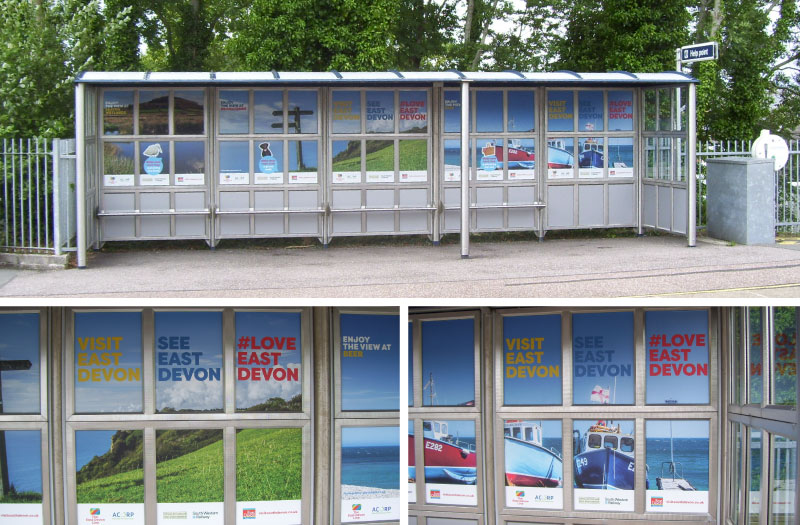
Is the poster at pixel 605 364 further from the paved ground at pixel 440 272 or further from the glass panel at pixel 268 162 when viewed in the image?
the glass panel at pixel 268 162

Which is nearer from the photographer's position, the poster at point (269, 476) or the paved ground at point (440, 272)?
the poster at point (269, 476)

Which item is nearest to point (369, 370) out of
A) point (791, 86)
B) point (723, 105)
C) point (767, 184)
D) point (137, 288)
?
point (137, 288)

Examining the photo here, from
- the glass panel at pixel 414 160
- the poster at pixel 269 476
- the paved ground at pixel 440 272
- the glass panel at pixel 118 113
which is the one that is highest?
the glass panel at pixel 118 113

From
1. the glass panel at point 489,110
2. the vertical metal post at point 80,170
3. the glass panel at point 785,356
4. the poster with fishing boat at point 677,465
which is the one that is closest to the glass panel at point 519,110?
the glass panel at point 489,110

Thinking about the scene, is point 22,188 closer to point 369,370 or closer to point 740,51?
point 369,370

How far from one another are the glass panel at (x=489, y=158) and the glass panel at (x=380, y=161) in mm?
1083

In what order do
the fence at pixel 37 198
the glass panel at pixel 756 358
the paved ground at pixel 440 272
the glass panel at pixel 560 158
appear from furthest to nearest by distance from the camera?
the glass panel at pixel 560 158 → the fence at pixel 37 198 → the paved ground at pixel 440 272 → the glass panel at pixel 756 358

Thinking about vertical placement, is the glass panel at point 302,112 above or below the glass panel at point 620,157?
above

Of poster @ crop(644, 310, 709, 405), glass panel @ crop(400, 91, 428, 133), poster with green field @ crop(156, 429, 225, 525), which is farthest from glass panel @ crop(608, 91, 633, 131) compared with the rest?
poster with green field @ crop(156, 429, 225, 525)

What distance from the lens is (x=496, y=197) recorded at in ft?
42.7

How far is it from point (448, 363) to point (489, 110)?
17.0 ft

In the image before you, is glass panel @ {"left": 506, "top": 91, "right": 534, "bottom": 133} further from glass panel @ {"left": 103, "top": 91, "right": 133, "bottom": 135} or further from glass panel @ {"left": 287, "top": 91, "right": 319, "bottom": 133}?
glass panel @ {"left": 103, "top": 91, "right": 133, "bottom": 135}

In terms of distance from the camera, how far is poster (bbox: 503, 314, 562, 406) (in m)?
8.45

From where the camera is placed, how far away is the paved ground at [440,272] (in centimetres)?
984
